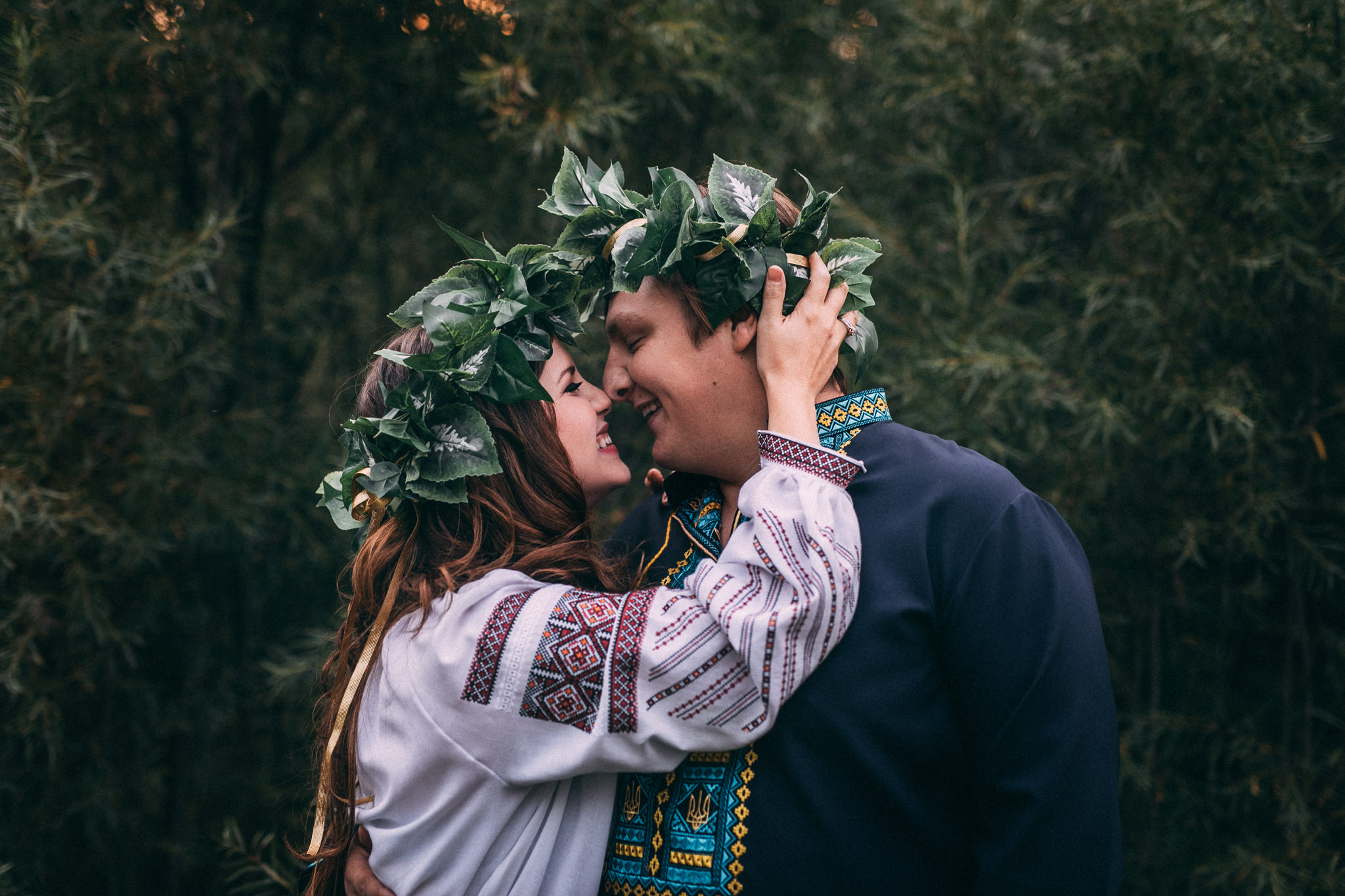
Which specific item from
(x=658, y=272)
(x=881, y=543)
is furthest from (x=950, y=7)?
(x=881, y=543)

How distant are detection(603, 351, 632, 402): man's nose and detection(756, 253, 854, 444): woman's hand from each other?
1.09ft

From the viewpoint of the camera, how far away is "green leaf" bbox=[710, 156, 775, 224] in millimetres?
1720

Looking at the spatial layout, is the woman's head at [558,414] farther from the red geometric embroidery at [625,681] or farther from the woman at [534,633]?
the red geometric embroidery at [625,681]

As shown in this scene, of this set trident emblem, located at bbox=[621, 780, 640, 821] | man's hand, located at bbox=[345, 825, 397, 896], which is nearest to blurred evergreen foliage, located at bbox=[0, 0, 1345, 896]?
man's hand, located at bbox=[345, 825, 397, 896]

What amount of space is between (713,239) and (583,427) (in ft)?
1.65

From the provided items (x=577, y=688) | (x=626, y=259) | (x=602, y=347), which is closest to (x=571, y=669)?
(x=577, y=688)

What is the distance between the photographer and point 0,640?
2572 millimetres

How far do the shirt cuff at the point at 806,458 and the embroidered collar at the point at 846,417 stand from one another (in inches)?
Result: 5.7

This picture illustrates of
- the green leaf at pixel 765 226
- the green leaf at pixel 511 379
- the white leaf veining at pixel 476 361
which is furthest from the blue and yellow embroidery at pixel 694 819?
the white leaf veining at pixel 476 361

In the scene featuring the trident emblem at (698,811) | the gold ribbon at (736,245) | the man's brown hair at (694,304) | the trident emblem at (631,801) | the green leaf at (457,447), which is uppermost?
the gold ribbon at (736,245)

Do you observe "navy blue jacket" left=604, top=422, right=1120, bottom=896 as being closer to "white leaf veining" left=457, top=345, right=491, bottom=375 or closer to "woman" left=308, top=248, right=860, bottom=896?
"woman" left=308, top=248, right=860, bottom=896

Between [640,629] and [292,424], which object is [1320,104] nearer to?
[640,629]

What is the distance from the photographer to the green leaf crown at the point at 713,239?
1.67 metres

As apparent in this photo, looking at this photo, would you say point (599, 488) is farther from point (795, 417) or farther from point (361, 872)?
point (361, 872)
